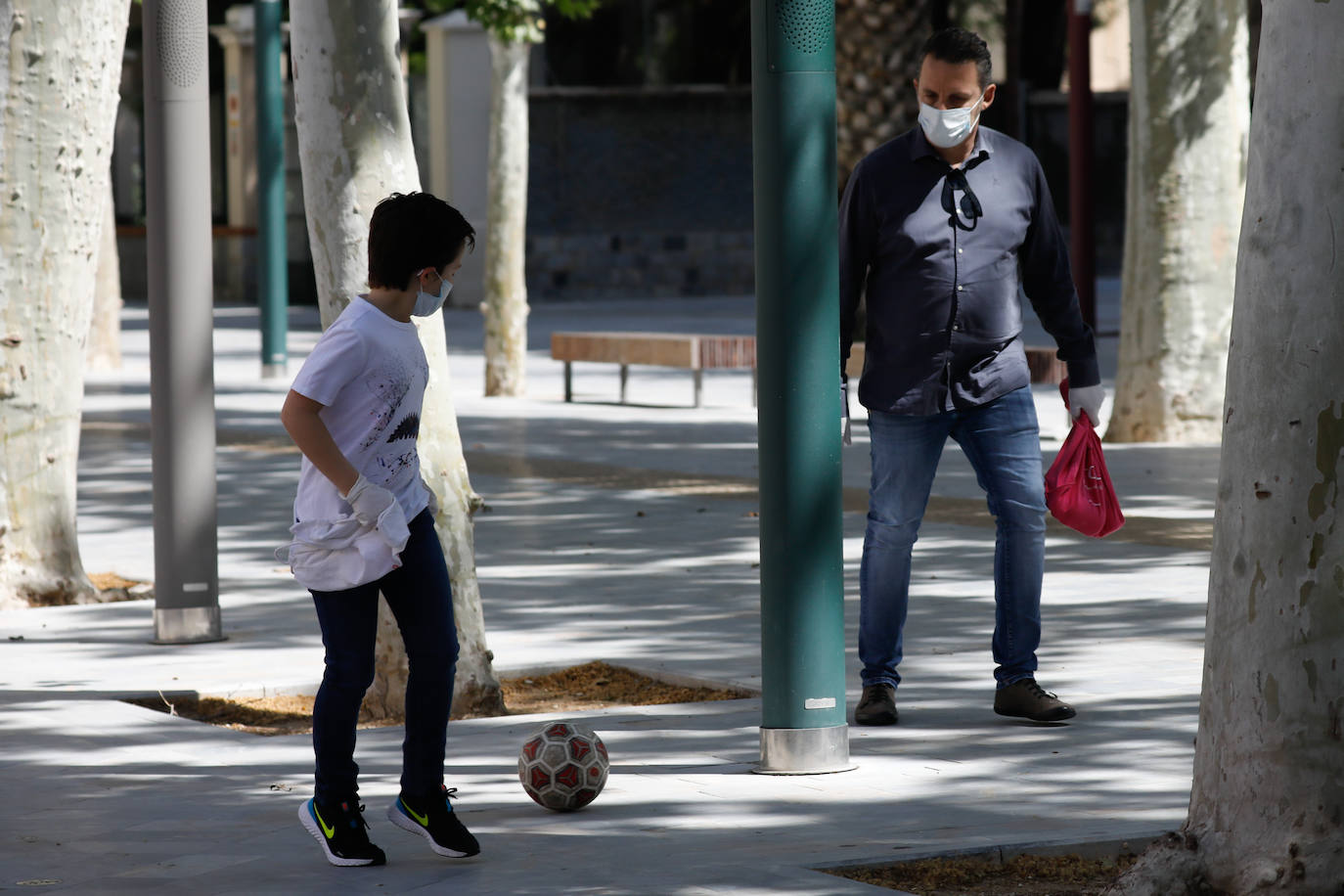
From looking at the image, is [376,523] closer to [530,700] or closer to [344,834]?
[344,834]

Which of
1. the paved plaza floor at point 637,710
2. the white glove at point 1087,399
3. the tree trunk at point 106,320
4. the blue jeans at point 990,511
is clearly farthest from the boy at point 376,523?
the tree trunk at point 106,320

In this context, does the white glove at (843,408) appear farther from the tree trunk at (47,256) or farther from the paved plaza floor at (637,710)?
the tree trunk at (47,256)

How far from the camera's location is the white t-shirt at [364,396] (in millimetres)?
4910

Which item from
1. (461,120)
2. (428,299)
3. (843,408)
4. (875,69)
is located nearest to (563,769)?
(428,299)

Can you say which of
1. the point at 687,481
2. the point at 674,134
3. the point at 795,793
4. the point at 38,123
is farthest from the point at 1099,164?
the point at 795,793

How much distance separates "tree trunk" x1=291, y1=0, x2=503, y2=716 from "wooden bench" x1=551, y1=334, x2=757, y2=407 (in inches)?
414

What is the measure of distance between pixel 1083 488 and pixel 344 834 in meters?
2.71

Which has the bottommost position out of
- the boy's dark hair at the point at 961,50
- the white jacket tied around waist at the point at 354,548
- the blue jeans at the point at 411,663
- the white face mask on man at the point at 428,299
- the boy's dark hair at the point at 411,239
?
the blue jeans at the point at 411,663

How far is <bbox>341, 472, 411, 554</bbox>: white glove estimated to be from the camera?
4.88 m

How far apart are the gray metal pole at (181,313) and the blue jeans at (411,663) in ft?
11.5

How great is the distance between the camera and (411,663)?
514cm

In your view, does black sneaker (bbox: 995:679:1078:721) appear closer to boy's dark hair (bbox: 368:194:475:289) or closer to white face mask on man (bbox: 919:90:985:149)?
white face mask on man (bbox: 919:90:985:149)

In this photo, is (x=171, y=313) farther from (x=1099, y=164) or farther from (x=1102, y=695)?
(x=1099, y=164)

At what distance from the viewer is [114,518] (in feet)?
39.3
